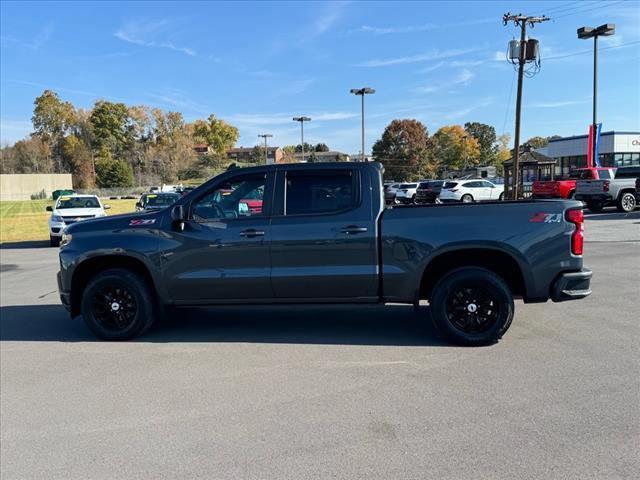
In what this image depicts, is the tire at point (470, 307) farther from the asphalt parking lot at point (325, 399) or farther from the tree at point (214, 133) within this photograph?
the tree at point (214, 133)

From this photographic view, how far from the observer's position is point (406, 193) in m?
39.2

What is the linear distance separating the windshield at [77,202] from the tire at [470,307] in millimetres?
16058

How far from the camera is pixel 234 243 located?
5.64 m

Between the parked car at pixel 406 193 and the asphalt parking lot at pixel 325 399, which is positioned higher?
the parked car at pixel 406 193

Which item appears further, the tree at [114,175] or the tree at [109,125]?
the tree at [109,125]

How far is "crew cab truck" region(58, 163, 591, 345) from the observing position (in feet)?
17.4

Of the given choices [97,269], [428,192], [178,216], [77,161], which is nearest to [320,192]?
[178,216]

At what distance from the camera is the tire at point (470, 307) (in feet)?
17.5

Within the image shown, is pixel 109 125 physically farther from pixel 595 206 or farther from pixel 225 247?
pixel 225 247

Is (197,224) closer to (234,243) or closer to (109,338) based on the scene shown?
(234,243)

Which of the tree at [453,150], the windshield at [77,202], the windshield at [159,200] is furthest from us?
the tree at [453,150]

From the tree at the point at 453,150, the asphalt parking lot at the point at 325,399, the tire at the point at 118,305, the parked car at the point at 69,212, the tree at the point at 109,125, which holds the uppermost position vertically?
the tree at the point at 109,125

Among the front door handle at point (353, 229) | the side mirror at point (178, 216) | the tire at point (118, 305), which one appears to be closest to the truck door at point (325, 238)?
the front door handle at point (353, 229)

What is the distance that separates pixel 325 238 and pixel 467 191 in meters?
28.8
